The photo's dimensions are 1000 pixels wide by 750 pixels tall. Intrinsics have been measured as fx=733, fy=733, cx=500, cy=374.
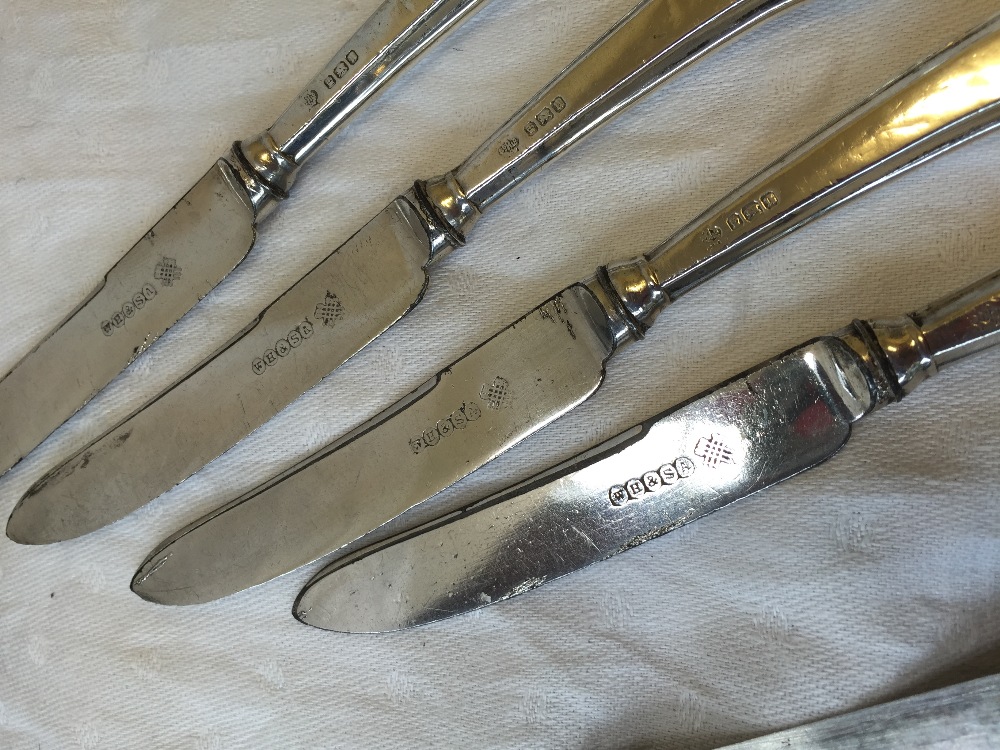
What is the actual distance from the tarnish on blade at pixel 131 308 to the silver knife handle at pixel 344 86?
34mm

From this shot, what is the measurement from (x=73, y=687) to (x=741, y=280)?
2.83ft

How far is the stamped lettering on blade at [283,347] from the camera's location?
30.1 inches

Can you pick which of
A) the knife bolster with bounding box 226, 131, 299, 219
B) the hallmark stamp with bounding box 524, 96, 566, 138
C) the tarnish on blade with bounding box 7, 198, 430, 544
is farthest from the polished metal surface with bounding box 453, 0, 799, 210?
the knife bolster with bounding box 226, 131, 299, 219

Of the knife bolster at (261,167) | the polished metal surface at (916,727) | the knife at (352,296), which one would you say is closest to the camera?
the polished metal surface at (916,727)

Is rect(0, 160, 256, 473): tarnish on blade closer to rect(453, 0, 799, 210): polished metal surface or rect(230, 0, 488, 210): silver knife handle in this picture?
rect(230, 0, 488, 210): silver knife handle

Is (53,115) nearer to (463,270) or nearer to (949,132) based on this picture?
(463,270)

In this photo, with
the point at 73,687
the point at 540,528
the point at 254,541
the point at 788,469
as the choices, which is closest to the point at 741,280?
the point at 788,469

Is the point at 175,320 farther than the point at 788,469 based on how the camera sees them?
Yes

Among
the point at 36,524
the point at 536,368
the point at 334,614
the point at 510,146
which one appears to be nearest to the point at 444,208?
the point at 510,146

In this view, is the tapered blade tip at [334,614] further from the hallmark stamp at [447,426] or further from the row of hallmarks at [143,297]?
the row of hallmarks at [143,297]

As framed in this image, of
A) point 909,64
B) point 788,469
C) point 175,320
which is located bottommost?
point 788,469

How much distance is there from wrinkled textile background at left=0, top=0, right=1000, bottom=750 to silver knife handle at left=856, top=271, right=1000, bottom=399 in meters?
0.08

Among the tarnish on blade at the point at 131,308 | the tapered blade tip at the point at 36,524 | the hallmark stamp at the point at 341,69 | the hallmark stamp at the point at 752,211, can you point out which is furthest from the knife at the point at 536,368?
the hallmark stamp at the point at 341,69

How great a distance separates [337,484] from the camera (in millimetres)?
739
